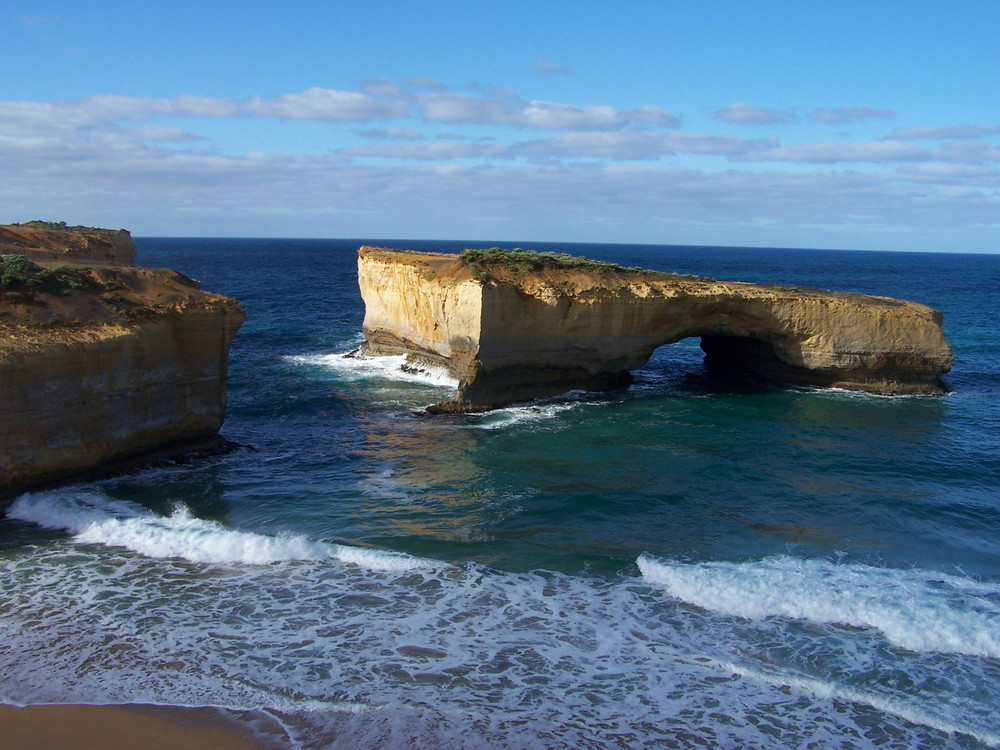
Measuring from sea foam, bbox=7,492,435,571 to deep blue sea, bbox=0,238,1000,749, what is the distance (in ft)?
0.19

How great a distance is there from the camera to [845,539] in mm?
16391

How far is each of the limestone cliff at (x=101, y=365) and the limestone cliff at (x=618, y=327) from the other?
849 cm

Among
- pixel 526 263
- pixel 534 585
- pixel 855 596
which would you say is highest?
pixel 526 263

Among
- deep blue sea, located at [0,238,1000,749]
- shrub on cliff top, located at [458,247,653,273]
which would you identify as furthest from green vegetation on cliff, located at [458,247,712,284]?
deep blue sea, located at [0,238,1000,749]

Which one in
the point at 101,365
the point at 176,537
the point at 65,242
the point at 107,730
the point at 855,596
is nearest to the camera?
the point at 107,730

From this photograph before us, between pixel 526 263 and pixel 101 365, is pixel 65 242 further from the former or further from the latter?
pixel 526 263

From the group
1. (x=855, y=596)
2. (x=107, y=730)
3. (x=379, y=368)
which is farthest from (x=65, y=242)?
(x=855, y=596)

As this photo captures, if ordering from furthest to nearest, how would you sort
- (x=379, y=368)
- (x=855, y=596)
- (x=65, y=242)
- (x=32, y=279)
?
(x=379, y=368) < (x=65, y=242) < (x=32, y=279) < (x=855, y=596)

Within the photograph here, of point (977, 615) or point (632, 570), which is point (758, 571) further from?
point (977, 615)

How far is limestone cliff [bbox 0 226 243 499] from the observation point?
16.5m

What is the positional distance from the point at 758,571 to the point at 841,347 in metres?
17.3

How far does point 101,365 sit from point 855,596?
649 inches

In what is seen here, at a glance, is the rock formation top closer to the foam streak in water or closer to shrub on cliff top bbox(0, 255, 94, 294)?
shrub on cliff top bbox(0, 255, 94, 294)

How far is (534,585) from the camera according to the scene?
1421cm
